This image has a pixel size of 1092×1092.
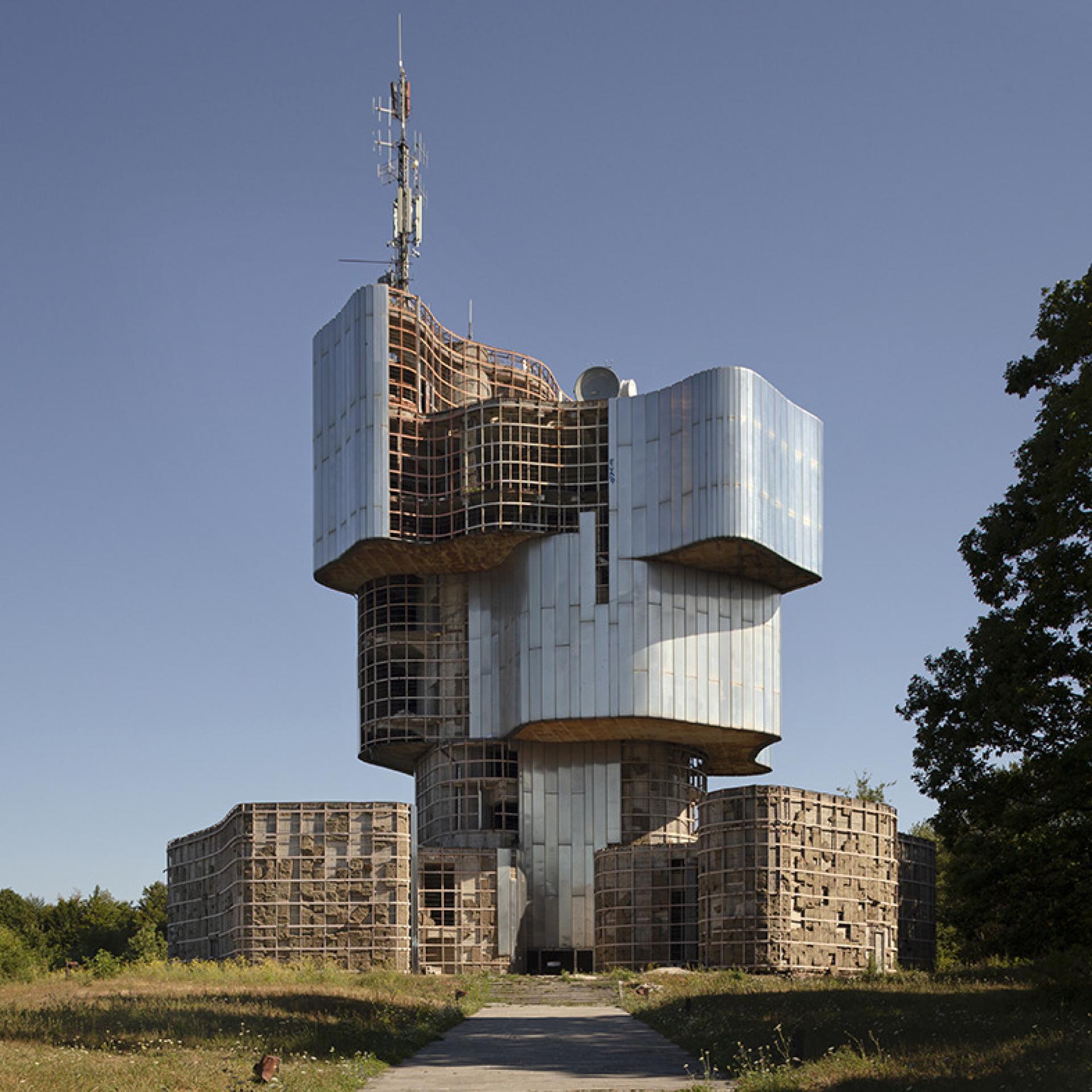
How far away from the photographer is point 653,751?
3103 inches

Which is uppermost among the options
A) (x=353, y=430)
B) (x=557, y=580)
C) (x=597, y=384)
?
(x=597, y=384)

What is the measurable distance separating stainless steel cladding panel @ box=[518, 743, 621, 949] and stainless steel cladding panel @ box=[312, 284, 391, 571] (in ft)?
46.8

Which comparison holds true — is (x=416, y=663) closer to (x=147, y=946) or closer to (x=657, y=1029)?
(x=147, y=946)

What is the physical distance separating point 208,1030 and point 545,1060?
6.27 meters

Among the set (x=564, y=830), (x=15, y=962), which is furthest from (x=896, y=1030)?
(x=564, y=830)

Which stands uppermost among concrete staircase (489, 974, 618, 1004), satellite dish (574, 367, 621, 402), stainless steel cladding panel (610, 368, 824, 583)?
satellite dish (574, 367, 621, 402)

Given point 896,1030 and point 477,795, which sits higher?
point 477,795

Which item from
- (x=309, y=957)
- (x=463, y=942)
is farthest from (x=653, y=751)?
(x=309, y=957)

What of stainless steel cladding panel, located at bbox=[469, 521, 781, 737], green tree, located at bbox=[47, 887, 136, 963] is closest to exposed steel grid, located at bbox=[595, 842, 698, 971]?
stainless steel cladding panel, located at bbox=[469, 521, 781, 737]

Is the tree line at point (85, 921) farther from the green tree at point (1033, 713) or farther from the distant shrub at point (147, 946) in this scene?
the green tree at point (1033, 713)

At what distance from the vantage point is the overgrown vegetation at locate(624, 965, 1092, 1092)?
19.6 m

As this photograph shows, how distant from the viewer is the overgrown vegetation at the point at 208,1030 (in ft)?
67.6

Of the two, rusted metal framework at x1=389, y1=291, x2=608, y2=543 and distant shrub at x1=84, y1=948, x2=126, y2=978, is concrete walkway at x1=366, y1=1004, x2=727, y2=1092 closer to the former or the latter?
distant shrub at x1=84, y1=948, x2=126, y2=978

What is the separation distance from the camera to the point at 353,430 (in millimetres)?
76812
